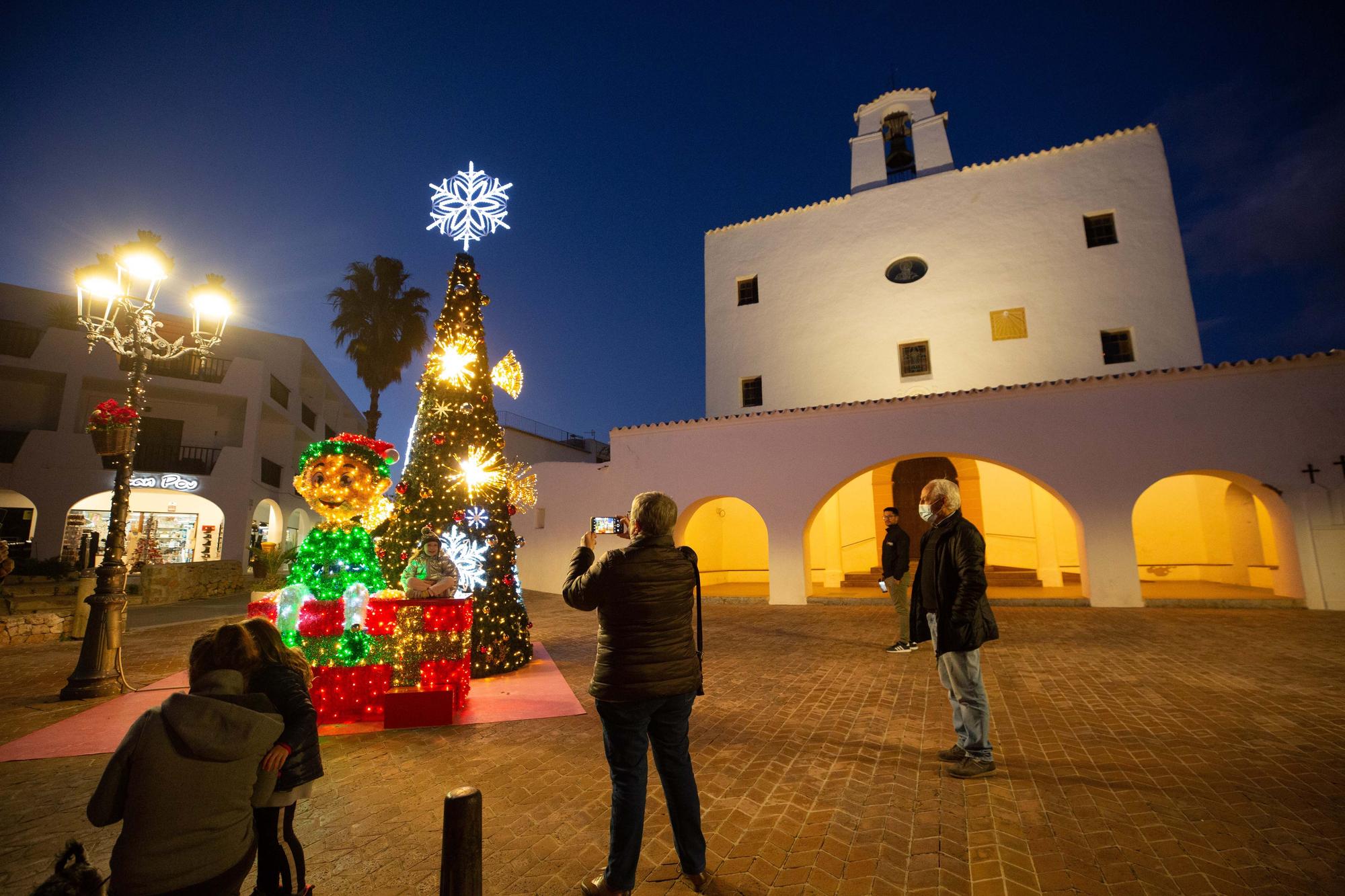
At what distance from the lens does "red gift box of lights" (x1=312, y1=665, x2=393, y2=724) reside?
5258mm

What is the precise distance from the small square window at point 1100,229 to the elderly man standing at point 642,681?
18898mm

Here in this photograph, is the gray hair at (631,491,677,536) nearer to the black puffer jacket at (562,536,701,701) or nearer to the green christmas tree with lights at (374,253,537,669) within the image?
the black puffer jacket at (562,536,701,701)

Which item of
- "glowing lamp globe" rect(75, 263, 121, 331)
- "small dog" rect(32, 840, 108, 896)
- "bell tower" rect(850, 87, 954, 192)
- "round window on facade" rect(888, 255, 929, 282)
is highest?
"bell tower" rect(850, 87, 954, 192)

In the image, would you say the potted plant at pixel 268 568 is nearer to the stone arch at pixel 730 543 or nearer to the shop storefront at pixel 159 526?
the shop storefront at pixel 159 526

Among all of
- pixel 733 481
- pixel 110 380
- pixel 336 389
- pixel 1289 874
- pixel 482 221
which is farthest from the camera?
pixel 336 389

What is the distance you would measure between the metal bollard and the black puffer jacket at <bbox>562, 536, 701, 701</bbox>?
72cm

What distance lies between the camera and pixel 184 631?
34.2 feet

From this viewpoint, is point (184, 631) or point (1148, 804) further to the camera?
point (184, 631)

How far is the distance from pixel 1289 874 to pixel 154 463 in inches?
1077

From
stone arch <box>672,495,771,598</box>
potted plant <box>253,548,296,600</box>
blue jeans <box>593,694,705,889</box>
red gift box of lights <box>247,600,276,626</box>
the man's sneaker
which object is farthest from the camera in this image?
stone arch <box>672,495,771,598</box>

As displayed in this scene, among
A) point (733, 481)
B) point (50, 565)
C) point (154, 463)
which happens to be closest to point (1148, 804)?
point (733, 481)

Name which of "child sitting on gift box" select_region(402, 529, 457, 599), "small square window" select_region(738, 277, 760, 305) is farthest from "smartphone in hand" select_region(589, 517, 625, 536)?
"small square window" select_region(738, 277, 760, 305)

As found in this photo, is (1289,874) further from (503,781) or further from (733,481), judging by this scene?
(733,481)

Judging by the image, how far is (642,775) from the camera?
2.60 m
